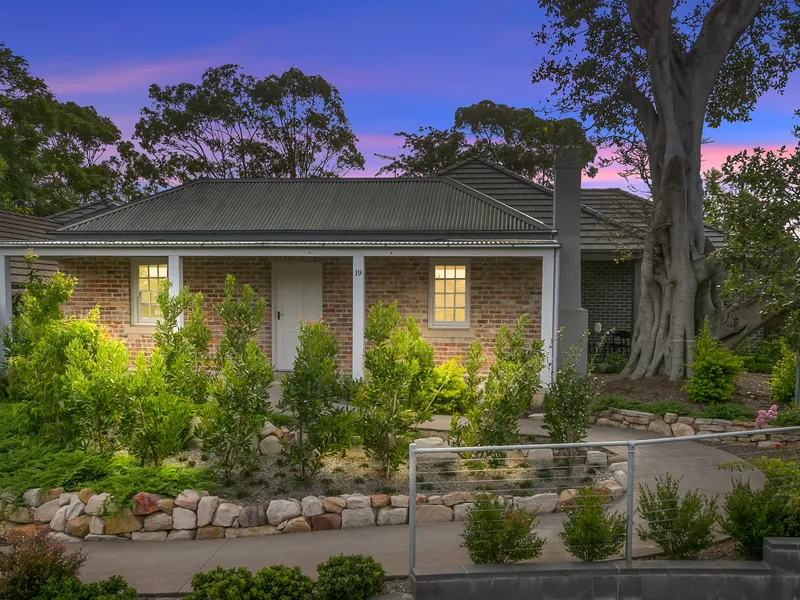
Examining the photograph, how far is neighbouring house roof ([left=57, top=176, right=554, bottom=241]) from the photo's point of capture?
13.9m

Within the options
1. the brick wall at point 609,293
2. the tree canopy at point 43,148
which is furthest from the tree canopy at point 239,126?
the brick wall at point 609,293

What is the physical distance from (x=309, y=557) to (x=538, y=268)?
8.92m

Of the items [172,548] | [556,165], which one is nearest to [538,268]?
[556,165]

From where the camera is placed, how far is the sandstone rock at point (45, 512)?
631cm

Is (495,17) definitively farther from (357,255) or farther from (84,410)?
(84,410)

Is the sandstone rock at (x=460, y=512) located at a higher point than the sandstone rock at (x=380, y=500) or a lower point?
lower

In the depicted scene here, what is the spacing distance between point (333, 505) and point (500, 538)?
2.01m

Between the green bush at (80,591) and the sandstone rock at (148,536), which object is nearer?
the green bush at (80,591)

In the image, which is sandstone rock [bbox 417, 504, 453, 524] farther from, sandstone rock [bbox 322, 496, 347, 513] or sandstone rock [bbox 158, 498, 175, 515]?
sandstone rock [bbox 158, 498, 175, 515]

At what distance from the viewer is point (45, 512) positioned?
6316mm

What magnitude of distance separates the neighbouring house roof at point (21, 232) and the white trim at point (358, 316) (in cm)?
896

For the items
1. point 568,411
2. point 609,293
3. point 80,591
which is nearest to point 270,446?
point 80,591

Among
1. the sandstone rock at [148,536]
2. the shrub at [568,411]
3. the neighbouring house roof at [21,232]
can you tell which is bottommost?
the sandstone rock at [148,536]

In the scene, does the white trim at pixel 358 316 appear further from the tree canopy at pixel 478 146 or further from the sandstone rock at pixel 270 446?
the tree canopy at pixel 478 146
